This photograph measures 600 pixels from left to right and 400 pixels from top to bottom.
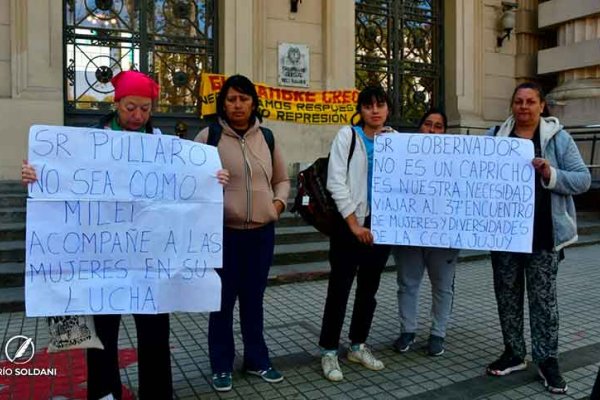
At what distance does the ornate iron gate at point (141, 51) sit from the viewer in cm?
875

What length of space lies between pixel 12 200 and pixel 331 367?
17.4ft

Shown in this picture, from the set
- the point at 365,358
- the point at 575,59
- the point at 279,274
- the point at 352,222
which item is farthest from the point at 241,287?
the point at 575,59

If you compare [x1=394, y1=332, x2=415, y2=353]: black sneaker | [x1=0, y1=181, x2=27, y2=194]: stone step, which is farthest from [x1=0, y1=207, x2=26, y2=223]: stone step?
[x1=394, y1=332, x2=415, y2=353]: black sneaker

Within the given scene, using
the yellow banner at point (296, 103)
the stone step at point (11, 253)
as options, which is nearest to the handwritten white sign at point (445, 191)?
the stone step at point (11, 253)

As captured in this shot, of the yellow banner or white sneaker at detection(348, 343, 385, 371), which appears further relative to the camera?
the yellow banner

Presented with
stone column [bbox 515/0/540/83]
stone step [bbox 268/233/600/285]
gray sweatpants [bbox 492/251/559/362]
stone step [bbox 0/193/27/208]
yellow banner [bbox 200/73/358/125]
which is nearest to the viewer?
gray sweatpants [bbox 492/251/559/362]

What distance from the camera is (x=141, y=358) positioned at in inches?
119

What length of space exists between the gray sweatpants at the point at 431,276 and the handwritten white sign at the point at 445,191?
34cm

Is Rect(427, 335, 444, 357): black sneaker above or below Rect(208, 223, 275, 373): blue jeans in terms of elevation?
below

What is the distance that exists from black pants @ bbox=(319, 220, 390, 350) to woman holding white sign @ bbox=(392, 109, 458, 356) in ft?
1.10

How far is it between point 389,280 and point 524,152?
3.33 metres

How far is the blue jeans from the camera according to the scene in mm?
3443

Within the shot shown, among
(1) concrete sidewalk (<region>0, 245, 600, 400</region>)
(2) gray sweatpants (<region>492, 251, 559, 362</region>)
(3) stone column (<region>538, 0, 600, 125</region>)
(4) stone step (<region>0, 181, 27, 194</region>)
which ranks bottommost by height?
(1) concrete sidewalk (<region>0, 245, 600, 400</region>)

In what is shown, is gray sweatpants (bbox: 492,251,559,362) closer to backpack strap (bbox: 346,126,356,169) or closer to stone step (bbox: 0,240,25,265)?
backpack strap (bbox: 346,126,356,169)
